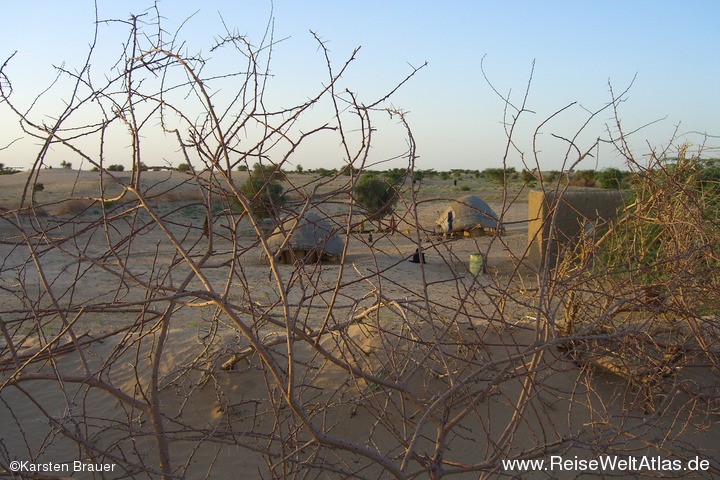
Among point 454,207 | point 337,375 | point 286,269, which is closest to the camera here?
point 337,375

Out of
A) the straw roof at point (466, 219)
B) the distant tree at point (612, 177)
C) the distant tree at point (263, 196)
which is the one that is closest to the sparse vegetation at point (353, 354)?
the distant tree at point (263, 196)

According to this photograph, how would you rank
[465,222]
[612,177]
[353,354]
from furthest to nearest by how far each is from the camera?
[465,222] → [612,177] → [353,354]

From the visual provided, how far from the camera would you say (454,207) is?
18.9 metres

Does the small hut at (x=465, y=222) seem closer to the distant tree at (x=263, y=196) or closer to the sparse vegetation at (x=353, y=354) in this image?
the sparse vegetation at (x=353, y=354)

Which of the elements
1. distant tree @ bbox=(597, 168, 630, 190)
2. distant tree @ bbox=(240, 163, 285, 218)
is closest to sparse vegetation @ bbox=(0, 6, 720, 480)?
distant tree @ bbox=(240, 163, 285, 218)

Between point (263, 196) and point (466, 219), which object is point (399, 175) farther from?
point (466, 219)

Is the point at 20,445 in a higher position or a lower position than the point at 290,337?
lower

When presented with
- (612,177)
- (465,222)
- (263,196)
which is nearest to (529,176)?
(263,196)

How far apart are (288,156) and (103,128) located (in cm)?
69

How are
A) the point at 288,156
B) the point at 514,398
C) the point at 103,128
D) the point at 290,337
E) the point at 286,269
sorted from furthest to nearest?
the point at 286,269 < the point at 514,398 < the point at 103,128 < the point at 288,156 < the point at 290,337

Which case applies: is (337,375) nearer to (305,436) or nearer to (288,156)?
(305,436)

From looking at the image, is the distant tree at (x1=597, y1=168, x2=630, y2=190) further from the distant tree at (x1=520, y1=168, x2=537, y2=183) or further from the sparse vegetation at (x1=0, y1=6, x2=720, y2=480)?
the distant tree at (x1=520, y1=168, x2=537, y2=183)

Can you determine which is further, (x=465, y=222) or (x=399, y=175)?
(x=465, y=222)

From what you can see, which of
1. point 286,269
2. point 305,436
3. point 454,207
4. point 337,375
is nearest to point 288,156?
point 305,436
